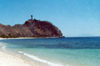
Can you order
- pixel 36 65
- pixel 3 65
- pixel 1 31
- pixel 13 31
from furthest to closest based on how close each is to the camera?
pixel 13 31 → pixel 1 31 → pixel 36 65 → pixel 3 65

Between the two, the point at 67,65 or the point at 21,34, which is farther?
the point at 21,34

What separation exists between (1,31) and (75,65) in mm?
176280

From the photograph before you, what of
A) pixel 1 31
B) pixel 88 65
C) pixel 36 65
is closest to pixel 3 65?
pixel 36 65

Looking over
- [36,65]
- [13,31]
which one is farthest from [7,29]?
[36,65]

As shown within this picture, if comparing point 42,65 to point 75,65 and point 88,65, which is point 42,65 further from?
point 88,65

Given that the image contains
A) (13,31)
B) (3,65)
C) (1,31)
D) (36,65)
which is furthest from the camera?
(13,31)

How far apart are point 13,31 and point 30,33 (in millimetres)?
18591

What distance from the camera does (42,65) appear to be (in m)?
11.8

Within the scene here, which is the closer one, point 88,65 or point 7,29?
point 88,65

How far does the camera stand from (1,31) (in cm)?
18112

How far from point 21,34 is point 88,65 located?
181808mm

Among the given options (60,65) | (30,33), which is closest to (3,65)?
(60,65)

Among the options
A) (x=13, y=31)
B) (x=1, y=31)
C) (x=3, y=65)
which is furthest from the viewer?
(x=13, y=31)

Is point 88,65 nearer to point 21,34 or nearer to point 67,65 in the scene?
point 67,65
